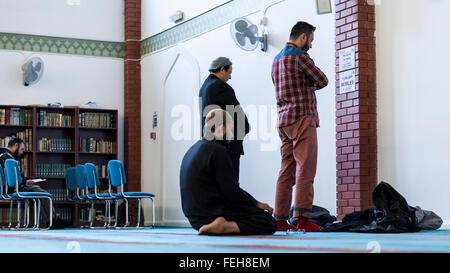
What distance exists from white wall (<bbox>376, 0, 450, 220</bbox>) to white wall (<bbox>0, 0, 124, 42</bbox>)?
645 centimetres

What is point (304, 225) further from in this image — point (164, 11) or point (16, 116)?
point (16, 116)

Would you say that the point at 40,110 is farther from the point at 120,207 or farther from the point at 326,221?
the point at 326,221

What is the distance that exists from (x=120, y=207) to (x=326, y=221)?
4630 mm

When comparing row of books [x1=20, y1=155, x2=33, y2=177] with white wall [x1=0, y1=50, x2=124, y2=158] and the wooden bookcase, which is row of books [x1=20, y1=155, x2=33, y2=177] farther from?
white wall [x1=0, y1=50, x2=124, y2=158]

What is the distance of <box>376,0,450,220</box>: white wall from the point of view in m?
6.95

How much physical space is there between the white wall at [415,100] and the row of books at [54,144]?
242 inches

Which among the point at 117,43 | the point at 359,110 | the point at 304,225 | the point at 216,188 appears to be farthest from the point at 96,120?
the point at 216,188

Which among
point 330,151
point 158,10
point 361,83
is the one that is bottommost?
point 330,151

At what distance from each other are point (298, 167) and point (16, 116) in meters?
6.84

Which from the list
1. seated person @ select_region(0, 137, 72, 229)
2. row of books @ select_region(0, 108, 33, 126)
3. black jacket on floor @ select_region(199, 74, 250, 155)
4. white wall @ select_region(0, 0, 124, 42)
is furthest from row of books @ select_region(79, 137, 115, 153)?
black jacket on floor @ select_region(199, 74, 250, 155)

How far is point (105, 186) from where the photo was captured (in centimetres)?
1279

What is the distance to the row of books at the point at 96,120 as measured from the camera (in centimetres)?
1254

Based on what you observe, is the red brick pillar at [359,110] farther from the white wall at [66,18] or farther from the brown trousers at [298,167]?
the white wall at [66,18]
